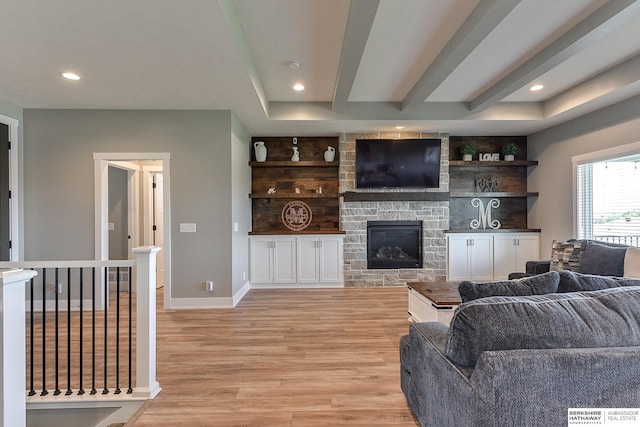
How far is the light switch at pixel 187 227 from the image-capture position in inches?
165

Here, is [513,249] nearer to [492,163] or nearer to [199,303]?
[492,163]

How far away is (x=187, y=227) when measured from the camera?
419 cm

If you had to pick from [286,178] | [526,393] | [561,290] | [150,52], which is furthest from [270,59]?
[526,393]

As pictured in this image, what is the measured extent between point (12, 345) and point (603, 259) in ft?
15.7

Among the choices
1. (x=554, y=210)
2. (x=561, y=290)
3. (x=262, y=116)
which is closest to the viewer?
(x=561, y=290)

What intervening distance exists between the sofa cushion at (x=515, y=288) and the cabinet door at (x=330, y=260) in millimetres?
3804

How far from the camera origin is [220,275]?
4219 mm

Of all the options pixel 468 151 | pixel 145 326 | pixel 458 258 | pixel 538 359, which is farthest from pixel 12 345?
pixel 468 151

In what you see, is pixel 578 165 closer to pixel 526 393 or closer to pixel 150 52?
pixel 526 393

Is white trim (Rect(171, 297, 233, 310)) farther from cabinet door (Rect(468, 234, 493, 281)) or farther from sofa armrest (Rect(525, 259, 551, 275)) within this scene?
cabinet door (Rect(468, 234, 493, 281))

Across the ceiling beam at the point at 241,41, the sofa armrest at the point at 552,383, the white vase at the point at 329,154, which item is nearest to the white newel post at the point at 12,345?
the ceiling beam at the point at 241,41

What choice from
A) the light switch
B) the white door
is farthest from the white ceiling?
the white door

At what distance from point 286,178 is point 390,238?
85.5 inches

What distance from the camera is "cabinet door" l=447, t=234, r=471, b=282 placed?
541 centimetres
